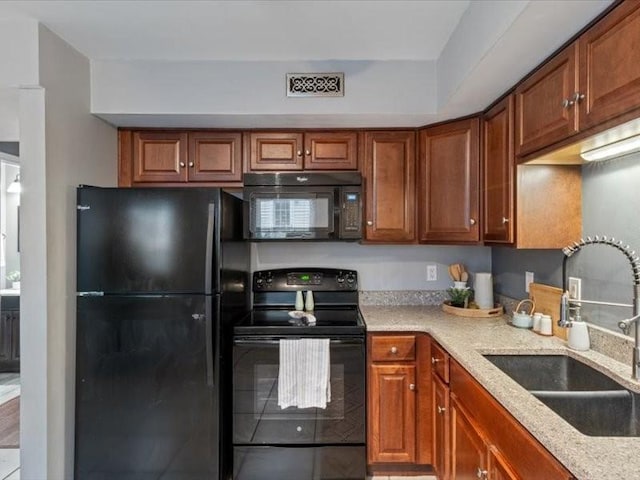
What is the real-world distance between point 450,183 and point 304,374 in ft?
4.57

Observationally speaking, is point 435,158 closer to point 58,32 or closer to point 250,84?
point 250,84

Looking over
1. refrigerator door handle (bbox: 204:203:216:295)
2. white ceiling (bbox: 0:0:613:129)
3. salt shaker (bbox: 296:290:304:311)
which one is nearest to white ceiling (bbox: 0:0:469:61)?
white ceiling (bbox: 0:0:613:129)

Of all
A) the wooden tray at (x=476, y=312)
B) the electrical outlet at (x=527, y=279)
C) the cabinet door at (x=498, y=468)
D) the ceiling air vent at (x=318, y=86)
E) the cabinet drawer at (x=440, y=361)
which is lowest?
the cabinet door at (x=498, y=468)

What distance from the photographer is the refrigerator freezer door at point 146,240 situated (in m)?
1.98

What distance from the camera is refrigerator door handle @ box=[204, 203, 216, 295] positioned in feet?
6.48

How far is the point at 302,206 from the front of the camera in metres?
2.40

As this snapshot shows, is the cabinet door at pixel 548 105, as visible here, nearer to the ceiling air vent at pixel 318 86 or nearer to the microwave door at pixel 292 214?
the ceiling air vent at pixel 318 86

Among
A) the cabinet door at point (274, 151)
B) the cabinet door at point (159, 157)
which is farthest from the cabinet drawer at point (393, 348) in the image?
the cabinet door at point (159, 157)

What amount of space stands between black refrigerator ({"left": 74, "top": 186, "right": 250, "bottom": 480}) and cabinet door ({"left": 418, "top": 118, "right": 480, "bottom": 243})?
1271mm

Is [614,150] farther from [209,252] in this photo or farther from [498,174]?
[209,252]

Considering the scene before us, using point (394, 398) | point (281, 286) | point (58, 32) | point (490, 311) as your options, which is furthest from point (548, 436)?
point (58, 32)

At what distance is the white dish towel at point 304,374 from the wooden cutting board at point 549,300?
1144mm

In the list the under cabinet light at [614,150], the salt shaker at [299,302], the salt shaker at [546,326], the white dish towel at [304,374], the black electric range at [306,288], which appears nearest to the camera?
the under cabinet light at [614,150]

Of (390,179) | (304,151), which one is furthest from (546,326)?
(304,151)
